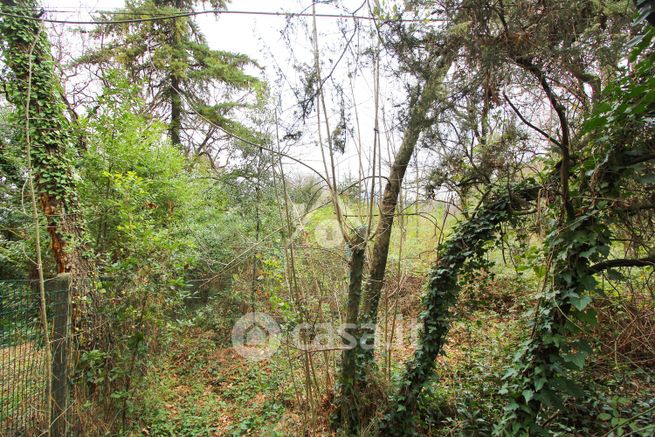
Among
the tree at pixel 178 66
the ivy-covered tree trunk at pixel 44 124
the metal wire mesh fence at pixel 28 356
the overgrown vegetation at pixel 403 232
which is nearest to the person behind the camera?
the overgrown vegetation at pixel 403 232

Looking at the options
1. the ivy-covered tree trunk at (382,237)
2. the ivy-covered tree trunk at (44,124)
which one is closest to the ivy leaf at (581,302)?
the ivy-covered tree trunk at (382,237)

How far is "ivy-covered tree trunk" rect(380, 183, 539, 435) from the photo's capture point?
279cm

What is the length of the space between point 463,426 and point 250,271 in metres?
4.33

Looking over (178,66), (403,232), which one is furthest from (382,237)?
(178,66)

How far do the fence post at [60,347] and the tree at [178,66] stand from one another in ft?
14.7

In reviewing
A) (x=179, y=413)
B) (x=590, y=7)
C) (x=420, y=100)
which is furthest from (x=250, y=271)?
(x=590, y=7)

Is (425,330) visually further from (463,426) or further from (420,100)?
(420,100)

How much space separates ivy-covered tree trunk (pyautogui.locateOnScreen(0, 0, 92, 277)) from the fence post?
1.09ft

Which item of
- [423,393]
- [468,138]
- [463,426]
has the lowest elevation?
[463,426]

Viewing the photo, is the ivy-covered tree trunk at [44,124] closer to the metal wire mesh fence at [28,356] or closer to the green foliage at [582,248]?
the metal wire mesh fence at [28,356]

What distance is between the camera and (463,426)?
2.75 meters

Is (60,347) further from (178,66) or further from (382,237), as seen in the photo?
(178,66)

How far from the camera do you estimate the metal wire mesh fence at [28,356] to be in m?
2.63

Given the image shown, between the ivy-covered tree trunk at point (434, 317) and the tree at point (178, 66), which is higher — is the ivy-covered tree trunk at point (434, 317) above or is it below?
below
